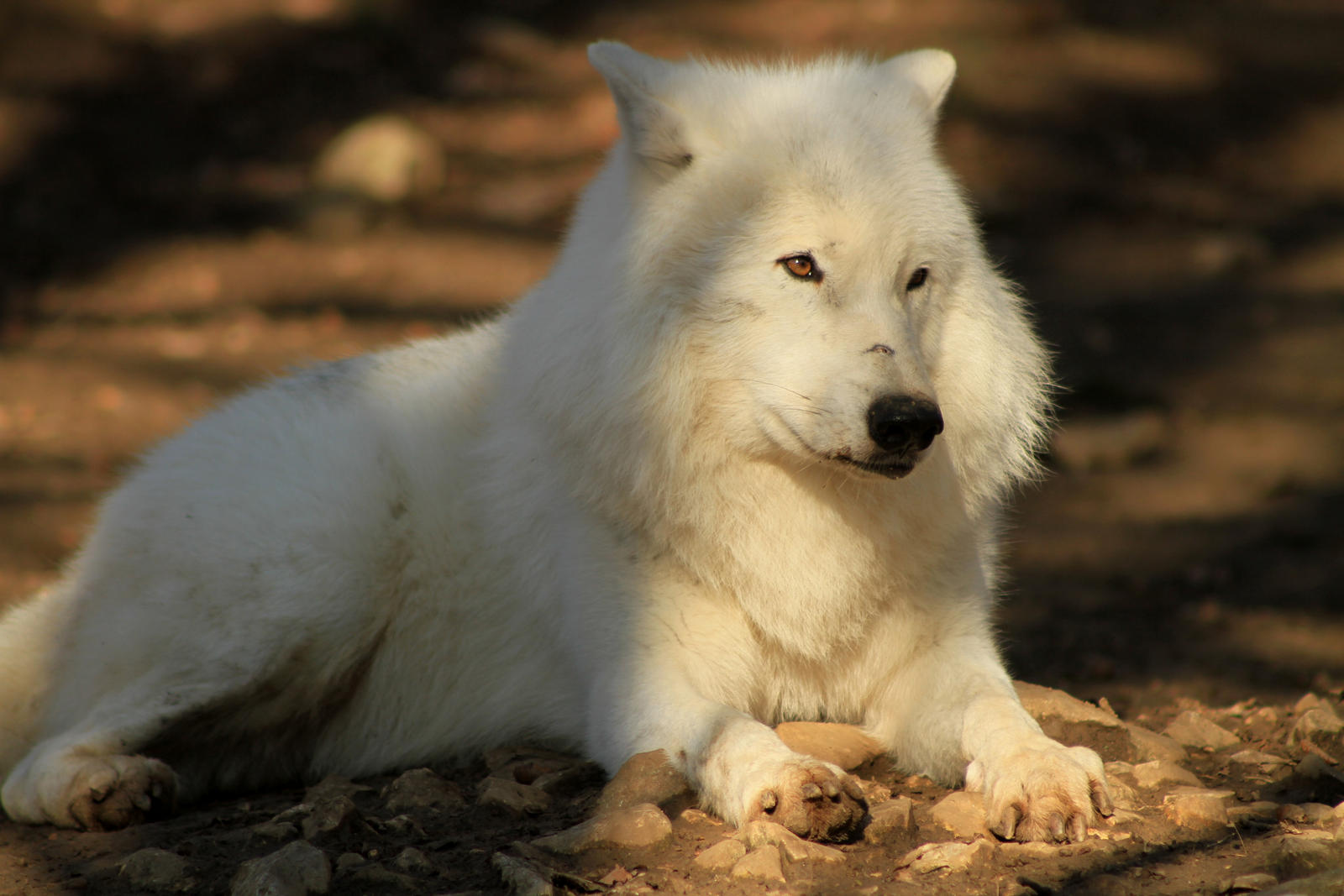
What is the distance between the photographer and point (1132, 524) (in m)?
6.63

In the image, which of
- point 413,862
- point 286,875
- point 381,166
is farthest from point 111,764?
point 381,166

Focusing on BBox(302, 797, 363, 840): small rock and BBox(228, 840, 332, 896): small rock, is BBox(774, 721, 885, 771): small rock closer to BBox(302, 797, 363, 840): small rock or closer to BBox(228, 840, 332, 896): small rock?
BBox(302, 797, 363, 840): small rock

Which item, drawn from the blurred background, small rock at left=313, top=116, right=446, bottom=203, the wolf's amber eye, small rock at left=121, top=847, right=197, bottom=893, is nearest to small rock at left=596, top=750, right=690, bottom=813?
small rock at left=121, top=847, right=197, bottom=893

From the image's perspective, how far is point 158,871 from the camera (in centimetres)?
282

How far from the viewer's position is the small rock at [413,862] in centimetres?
274

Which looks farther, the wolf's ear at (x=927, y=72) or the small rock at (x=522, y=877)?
the wolf's ear at (x=927, y=72)

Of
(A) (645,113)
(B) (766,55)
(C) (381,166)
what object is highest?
(B) (766,55)

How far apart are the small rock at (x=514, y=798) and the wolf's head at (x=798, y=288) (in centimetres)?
85

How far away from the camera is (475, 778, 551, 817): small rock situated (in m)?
3.06

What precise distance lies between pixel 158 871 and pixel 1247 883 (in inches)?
87.0

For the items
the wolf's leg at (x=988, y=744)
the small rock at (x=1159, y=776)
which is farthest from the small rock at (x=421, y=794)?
the small rock at (x=1159, y=776)

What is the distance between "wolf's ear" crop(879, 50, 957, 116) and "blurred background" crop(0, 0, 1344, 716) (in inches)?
92.6

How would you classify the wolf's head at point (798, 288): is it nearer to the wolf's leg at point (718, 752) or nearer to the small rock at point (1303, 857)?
the wolf's leg at point (718, 752)

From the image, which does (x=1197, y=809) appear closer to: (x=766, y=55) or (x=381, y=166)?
(x=381, y=166)
